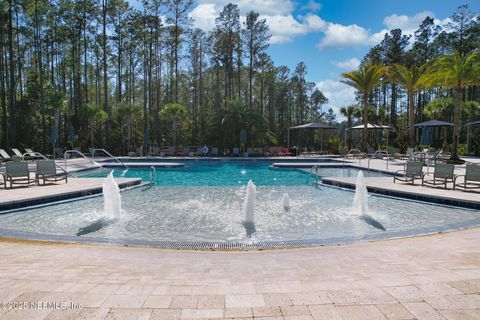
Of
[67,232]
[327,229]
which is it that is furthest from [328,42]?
[67,232]

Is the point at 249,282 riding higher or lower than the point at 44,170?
lower

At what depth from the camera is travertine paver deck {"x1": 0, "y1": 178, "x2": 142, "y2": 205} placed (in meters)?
7.28

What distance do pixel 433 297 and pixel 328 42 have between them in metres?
25.1

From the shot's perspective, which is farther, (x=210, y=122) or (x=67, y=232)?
(x=210, y=122)

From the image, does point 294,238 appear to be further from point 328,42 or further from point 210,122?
point 328,42

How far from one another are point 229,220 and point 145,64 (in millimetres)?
24275

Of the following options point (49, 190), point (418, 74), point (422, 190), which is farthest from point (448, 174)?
point (418, 74)

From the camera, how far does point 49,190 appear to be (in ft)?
27.6

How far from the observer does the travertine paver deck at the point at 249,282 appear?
2.35 meters

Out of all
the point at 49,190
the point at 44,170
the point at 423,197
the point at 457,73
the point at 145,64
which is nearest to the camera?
the point at 423,197

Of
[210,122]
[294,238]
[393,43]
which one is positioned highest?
[393,43]

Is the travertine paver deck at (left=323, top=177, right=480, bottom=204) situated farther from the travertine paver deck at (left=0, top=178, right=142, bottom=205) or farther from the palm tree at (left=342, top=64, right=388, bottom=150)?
the palm tree at (left=342, top=64, right=388, bottom=150)

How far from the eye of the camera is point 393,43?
33.0 meters

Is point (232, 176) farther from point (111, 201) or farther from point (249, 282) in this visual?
point (249, 282)
